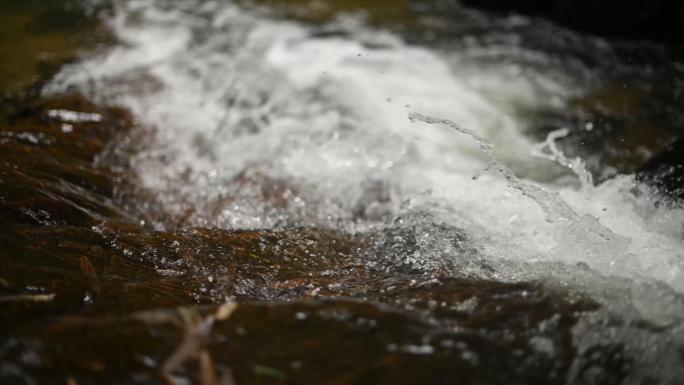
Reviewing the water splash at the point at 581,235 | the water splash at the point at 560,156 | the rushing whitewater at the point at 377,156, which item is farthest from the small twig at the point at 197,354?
the water splash at the point at 560,156

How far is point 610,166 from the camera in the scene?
4.02 metres

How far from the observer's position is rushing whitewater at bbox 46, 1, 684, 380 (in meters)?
2.69

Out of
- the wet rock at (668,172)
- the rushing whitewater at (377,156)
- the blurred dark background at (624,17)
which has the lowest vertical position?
the rushing whitewater at (377,156)

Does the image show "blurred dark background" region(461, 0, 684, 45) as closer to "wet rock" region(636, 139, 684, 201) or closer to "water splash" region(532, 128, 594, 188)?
"water splash" region(532, 128, 594, 188)

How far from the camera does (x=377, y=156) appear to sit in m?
4.31

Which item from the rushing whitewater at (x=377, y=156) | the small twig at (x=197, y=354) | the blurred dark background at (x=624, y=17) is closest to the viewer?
the small twig at (x=197, y=354)

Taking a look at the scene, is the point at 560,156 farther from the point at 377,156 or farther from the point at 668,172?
the point at 377,156

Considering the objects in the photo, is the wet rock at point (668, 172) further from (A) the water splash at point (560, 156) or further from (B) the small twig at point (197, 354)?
(B) the small twig at point (197, 354)

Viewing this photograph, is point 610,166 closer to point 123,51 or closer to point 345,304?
point 345,304

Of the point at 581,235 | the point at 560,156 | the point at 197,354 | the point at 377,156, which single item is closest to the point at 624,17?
the point at 560,156

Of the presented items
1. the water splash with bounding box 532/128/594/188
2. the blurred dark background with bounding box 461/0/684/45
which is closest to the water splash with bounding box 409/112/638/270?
the water splash with bounding box 532/128/594/188

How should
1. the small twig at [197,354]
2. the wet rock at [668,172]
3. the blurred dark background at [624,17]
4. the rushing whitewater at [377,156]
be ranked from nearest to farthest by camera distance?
the small twig at [197,354], the rushing whitewater at [377,156], the wet rock at [668,172], the blurred dark background at [624,17]

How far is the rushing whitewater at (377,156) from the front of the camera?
2.69 metres

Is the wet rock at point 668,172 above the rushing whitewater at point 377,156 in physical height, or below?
above
